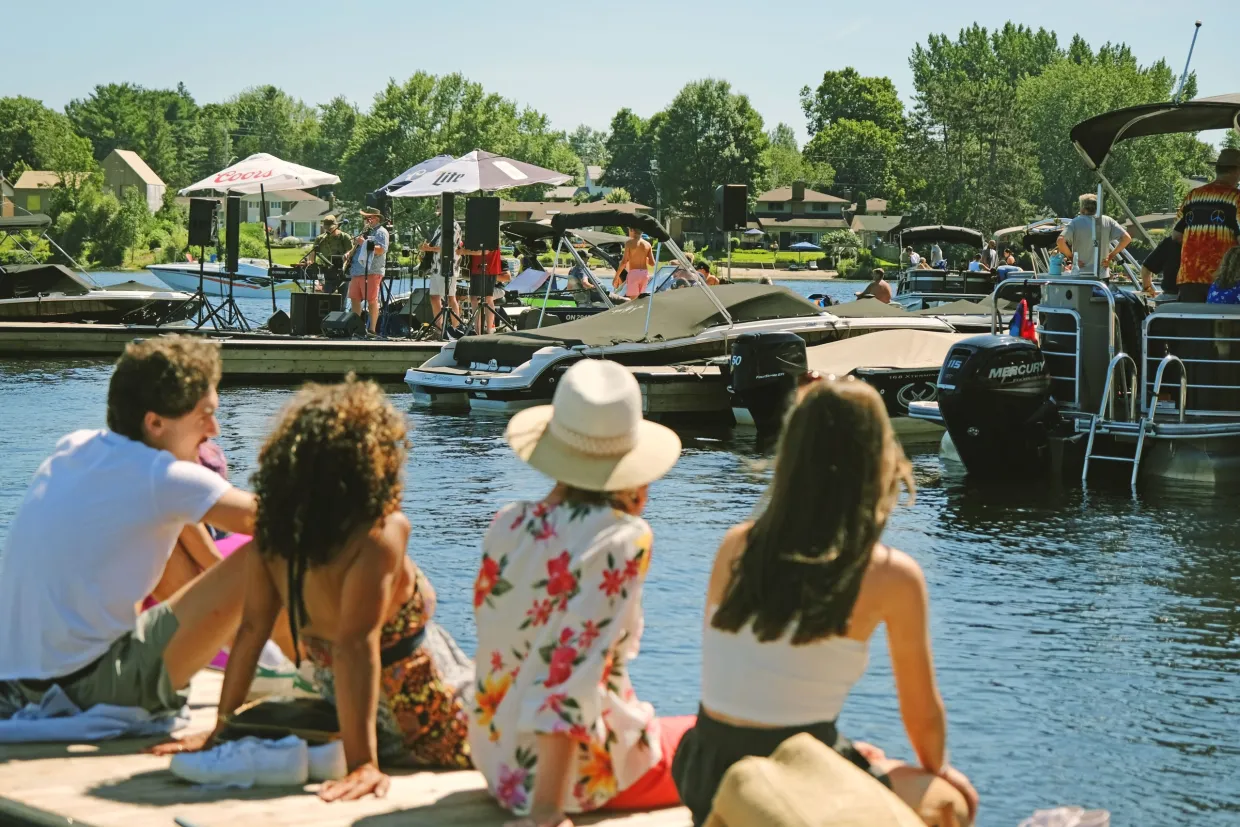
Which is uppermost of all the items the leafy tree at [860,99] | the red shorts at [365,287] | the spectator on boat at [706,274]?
the leafy tree at [860,99]

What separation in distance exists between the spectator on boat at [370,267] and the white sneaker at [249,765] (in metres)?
19.0

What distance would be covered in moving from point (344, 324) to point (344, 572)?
67.9 ft

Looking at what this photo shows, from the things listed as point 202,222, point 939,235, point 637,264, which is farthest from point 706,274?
point 939,235

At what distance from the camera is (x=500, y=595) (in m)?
3.95

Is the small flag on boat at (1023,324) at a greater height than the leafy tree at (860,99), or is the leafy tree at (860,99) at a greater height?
the leafy tree at (860,99)

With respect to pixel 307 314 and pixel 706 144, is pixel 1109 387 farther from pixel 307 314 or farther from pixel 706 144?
pixel 706 144

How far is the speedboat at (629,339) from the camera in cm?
1864

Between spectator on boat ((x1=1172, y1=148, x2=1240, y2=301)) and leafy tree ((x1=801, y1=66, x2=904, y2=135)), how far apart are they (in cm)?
13637

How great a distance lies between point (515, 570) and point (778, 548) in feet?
2.36

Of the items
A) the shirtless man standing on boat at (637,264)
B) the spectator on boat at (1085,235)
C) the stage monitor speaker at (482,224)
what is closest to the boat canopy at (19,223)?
the stage monitor speaker at (482,224)

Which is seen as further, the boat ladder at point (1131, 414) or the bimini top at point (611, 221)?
the bimini top at point (611, 221)

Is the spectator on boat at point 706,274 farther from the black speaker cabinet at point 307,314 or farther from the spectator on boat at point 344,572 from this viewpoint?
the spectator on boat at point 344,572

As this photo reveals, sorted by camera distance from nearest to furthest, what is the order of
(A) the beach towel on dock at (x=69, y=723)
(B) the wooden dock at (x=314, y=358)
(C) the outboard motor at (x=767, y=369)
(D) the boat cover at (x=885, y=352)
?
(A) the beach towel on dock at (x=69, y=723)
(C) the outboard motor at (x=767, y=369)
(D) the boat cover at (x=885, y=352)
(B) the wooden dock at (x=314, y=358)

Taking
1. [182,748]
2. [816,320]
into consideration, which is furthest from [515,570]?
[816,320]
